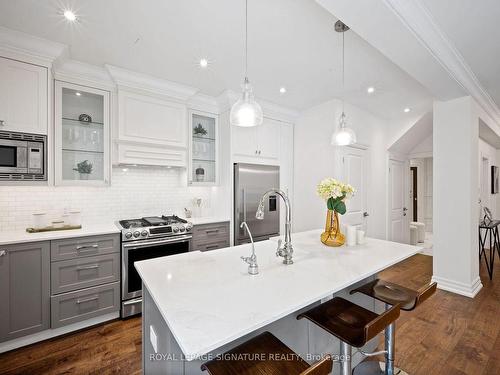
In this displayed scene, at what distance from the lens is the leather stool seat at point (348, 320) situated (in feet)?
3.50

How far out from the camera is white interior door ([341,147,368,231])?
3729 mm

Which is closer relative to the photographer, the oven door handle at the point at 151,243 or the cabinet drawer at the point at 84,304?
the cabinet drawer at the point at 84,304

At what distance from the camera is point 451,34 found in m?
1.91

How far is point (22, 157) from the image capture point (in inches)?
86.2

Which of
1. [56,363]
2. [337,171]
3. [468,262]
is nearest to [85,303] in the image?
[56,363]

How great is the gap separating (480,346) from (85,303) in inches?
142

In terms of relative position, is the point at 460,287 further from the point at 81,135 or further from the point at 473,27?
the point at 81,135

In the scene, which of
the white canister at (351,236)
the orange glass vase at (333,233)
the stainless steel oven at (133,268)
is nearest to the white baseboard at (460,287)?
the white canister at (351,236)

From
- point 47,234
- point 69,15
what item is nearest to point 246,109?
point 69,15

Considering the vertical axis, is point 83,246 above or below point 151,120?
below

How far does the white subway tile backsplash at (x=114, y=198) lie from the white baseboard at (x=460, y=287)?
3.31 m

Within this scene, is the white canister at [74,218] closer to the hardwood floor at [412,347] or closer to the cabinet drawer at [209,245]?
the hardwood floor at [412,347]

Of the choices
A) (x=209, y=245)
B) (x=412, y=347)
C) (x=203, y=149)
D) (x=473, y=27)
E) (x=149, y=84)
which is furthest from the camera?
(x=203, y=149)

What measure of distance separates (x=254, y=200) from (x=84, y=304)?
2.29m
